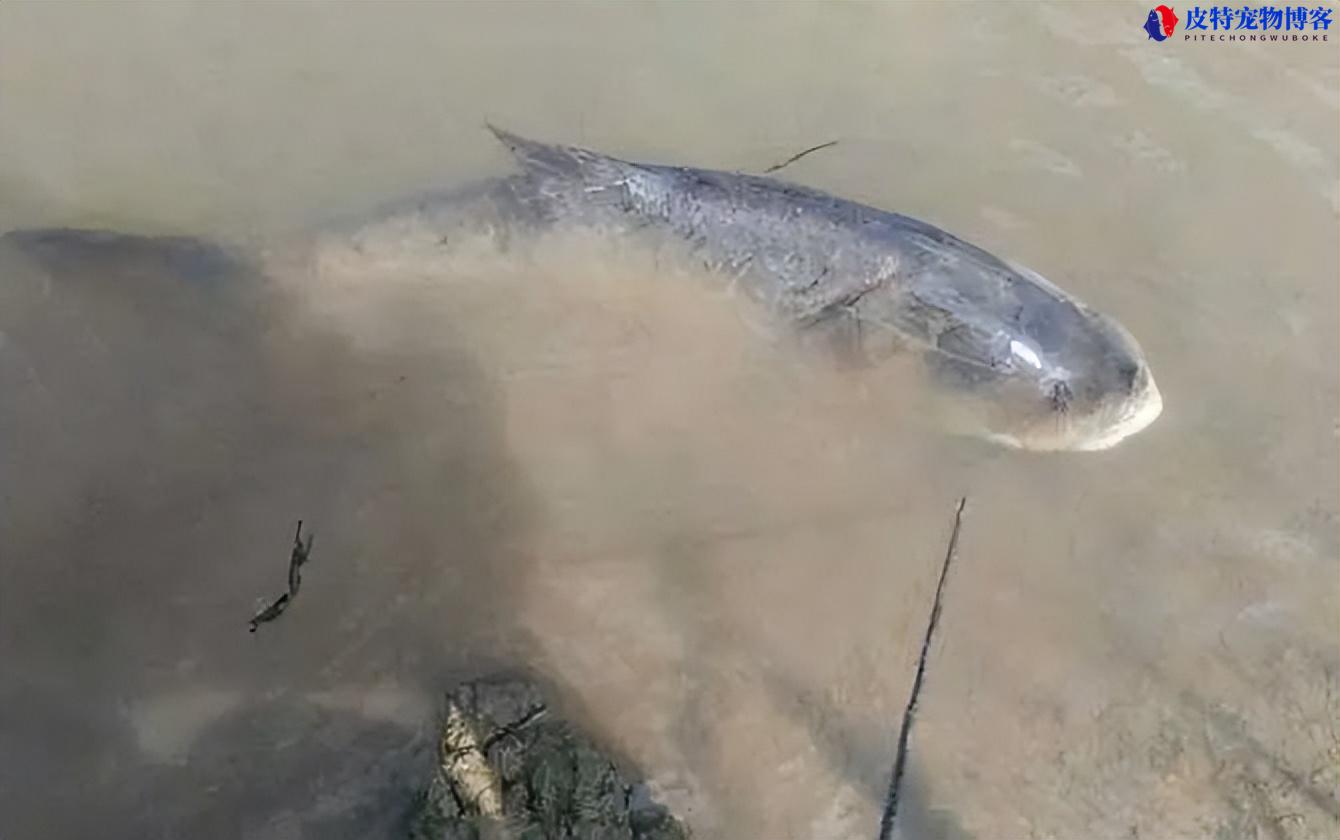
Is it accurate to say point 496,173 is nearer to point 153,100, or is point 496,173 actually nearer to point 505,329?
point 505,329

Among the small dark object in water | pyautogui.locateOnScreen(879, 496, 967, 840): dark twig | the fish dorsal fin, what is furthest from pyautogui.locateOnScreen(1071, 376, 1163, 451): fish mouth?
the small dark object in water

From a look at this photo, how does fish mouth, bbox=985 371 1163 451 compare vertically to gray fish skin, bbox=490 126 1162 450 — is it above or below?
below

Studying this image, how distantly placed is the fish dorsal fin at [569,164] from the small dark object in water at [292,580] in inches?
66.3

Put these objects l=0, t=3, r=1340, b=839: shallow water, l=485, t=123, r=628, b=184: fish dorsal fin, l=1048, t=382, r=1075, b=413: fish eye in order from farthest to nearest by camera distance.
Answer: l=485, t=123, r=628, b=184: fish dorsal fin < l=1048, t=382, r=1075, b=413: fish eye < l=0, t=3, r=1340, b=839: shallow water

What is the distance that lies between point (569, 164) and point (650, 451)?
47.4 inches

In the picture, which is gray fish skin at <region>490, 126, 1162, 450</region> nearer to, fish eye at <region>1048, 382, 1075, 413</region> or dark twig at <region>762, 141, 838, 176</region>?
fish eye at <region>1048, 382, 1075, 413</region>

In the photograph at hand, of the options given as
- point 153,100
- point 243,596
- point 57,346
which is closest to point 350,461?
point 243,596

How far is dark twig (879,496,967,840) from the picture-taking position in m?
4.03

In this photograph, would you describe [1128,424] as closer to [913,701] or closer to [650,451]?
[913,701]

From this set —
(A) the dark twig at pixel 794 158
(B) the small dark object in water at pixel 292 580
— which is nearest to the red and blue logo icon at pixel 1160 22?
(A) the dark twig at pixel 794 158

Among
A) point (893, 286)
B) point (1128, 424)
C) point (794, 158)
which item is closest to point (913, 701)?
point (1128, 424)

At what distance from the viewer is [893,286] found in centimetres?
493

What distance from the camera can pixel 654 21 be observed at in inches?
254

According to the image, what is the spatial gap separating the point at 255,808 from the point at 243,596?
2.54ft
